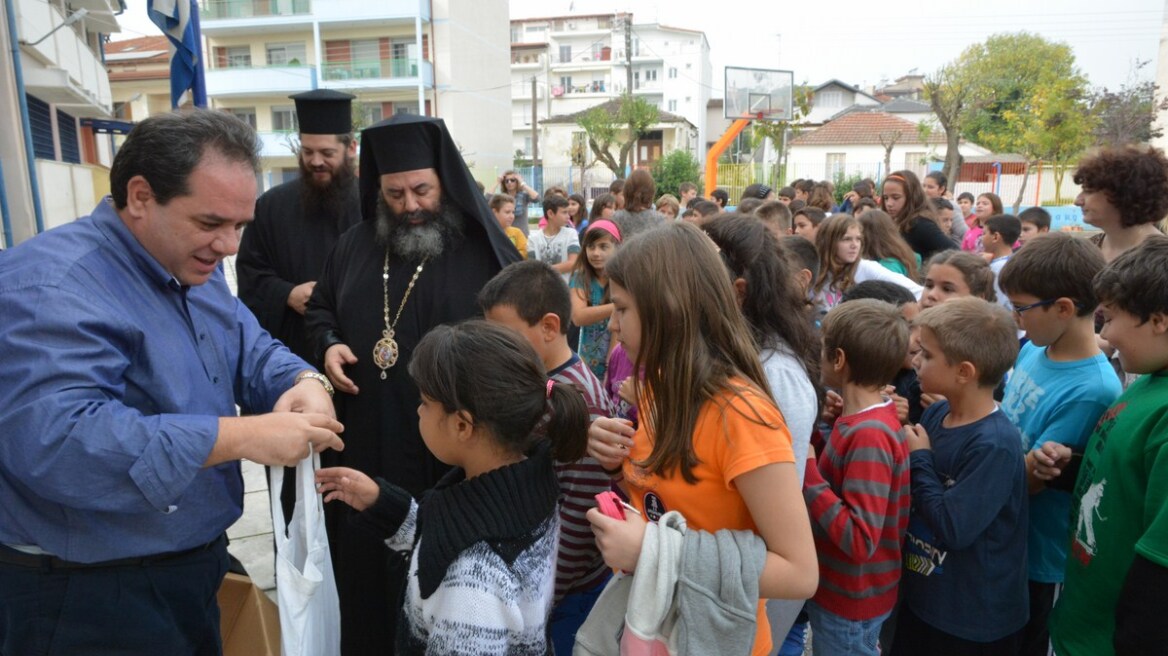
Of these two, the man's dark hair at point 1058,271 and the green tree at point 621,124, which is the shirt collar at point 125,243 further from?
the green tree at point 621,124

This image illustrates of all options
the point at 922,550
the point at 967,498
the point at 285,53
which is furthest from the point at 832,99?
the point at 967,498

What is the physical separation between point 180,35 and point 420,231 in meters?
2.14

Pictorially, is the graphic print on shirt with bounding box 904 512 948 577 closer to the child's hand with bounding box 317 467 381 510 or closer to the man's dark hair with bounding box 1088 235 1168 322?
the man's dark hair with bounding box 1088 235 1168 322

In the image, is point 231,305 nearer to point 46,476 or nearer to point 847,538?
point 46,476

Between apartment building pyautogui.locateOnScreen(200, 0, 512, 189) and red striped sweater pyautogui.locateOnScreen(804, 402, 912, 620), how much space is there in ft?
106

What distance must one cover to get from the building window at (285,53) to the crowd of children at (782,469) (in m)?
36.3

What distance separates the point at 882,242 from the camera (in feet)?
16.0

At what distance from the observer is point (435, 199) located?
311 centimetres

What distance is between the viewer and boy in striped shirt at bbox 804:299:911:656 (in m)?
2.09

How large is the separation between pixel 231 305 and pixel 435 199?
3.53 ft

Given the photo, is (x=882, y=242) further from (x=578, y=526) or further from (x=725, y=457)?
(x=725, y=457)

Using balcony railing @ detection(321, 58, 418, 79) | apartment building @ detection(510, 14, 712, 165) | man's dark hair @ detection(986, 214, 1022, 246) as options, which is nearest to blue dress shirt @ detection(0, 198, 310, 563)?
man's dark hair @ detection(986, 214, 1022, 246)

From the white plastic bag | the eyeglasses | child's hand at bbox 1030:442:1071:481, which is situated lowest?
the white plastic bag

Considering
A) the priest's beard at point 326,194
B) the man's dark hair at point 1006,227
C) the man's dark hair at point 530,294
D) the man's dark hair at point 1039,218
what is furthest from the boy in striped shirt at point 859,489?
the man's dark hair at point 1039,218
